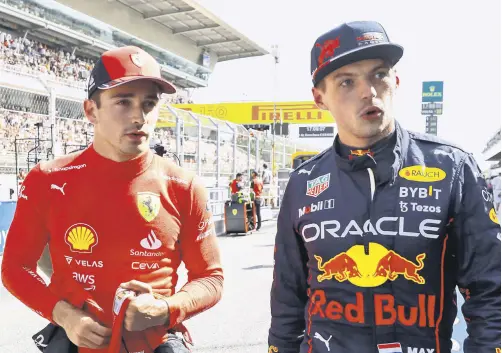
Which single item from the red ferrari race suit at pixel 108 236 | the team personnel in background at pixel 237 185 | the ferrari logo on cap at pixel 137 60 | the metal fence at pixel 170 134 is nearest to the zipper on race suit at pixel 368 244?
the red ferrari race suit at pixel 108 236

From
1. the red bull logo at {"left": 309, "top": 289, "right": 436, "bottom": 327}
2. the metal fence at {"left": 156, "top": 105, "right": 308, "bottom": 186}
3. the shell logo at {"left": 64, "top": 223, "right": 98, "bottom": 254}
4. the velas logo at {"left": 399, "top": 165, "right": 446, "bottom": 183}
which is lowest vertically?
the red bull logo at {"left": 309, "top": 289, "right": 436, "bottom": 327}

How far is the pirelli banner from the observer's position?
114 feet

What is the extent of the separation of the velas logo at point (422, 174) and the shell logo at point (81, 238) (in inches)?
44.0

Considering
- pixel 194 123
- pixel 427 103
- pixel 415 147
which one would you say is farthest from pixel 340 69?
pixel 427 103

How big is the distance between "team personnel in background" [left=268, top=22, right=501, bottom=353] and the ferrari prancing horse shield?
21.3 inches

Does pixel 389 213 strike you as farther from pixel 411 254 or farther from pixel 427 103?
pixel 427 103

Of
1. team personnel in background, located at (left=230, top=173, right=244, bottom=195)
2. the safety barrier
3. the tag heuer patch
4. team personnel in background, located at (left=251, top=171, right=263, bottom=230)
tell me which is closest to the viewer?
the tag heuer patch

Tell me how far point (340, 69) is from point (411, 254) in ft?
2.08

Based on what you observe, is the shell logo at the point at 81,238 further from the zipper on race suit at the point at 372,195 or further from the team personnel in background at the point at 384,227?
the zipper on race suit at the point at 372,195

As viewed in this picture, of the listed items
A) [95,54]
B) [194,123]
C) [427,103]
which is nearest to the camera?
[194,123]

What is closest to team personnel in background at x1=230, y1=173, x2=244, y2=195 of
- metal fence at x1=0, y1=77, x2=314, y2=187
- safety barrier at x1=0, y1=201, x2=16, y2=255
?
metal fence at x1=0, y1=77, x2=314, y2=187

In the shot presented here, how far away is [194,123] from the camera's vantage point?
1327 cm

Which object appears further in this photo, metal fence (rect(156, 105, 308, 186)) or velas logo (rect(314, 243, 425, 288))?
metal fence (rect(156, 105, 308, 186))

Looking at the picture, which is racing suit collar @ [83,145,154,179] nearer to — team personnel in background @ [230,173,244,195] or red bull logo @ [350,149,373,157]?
red bull logo @ [350,149,373,157]
